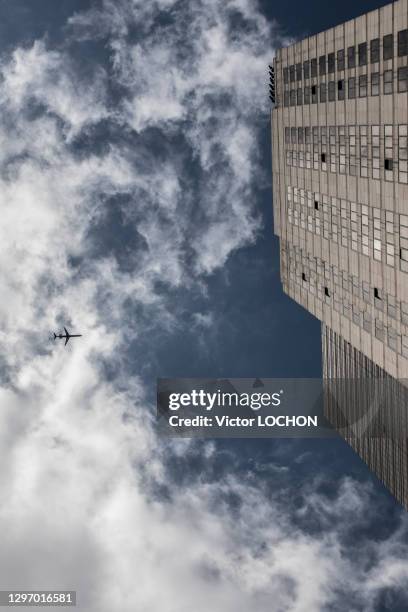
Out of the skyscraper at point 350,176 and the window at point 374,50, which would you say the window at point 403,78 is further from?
the window at point 374,50

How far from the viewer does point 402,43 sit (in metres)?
47.1

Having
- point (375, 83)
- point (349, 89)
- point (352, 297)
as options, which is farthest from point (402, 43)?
point (352, 297)

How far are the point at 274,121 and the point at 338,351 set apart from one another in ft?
219

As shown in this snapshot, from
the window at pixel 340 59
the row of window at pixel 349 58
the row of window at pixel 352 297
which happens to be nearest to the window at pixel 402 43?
the row of window at pixel 349 58

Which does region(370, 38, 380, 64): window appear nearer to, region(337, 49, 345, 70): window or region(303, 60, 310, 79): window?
region(337, 49, 345, 70): window

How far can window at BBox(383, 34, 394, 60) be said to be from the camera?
48750 millimetres

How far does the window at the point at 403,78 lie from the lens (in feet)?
154

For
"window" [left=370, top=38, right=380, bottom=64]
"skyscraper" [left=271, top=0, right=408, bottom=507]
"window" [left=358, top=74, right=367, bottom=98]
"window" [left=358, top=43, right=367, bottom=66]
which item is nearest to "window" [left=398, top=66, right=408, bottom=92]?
"skyscraper" [left=271, top=0, right=408, bottom=507]

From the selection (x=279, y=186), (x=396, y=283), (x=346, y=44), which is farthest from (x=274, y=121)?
(x=396, y=283)

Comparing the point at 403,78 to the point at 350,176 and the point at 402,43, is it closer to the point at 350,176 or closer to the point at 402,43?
the point at 402,43

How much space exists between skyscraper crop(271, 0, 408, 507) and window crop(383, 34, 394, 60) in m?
0.18

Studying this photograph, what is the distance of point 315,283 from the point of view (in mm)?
77000

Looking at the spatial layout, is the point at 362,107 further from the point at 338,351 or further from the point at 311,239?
the point at 338,351

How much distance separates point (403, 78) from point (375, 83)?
525 centimetres
